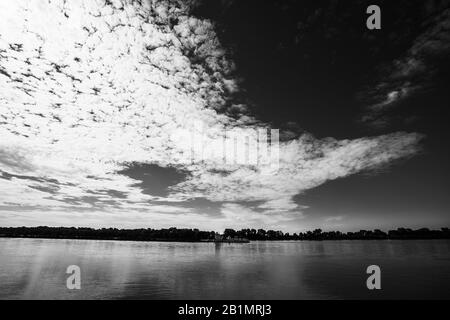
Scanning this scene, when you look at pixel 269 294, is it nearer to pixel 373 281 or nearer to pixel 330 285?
pixel 330 285

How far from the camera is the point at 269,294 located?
119 ft

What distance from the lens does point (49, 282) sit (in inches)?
1672

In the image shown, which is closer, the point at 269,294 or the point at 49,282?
the point at 269,294
